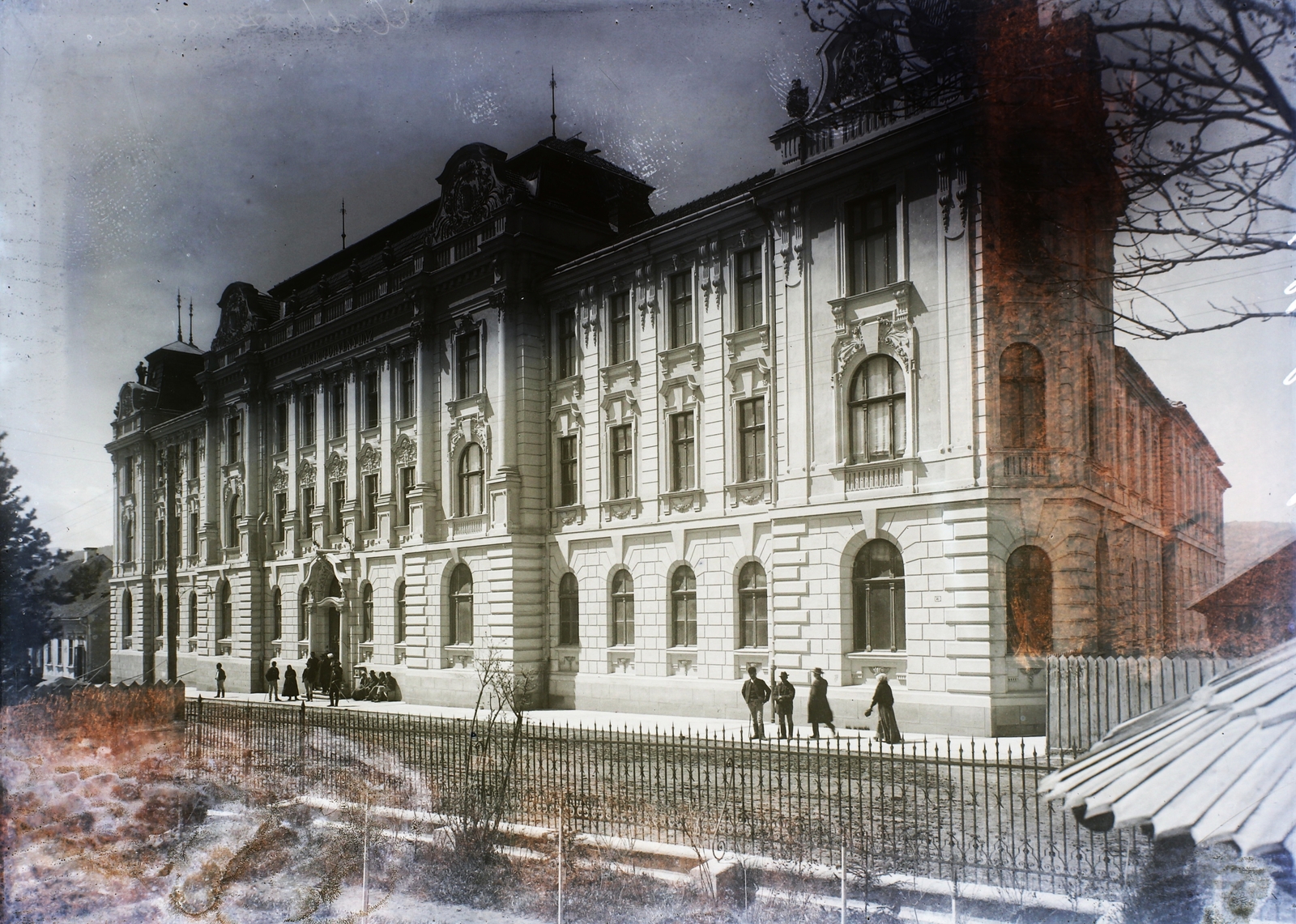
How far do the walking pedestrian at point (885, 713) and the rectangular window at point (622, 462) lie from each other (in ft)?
29.8

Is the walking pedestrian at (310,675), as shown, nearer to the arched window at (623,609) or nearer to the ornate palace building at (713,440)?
the ornate palace building at (713,440)

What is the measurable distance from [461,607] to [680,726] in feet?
28.8

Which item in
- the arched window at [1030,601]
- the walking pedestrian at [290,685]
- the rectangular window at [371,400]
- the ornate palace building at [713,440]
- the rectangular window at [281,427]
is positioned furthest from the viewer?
the rectangular window at [281,427]

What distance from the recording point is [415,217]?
23.8 meters

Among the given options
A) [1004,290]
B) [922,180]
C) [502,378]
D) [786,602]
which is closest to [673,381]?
[502,378]

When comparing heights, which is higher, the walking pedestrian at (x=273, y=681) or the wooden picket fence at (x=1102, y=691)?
the wooden picket fence at (x=1102, y=691)

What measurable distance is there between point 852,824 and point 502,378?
53.8 feet

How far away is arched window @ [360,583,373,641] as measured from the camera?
26.9 metres

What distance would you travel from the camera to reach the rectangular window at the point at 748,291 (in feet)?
62.5

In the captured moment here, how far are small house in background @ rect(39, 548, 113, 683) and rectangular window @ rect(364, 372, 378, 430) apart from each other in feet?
26.9

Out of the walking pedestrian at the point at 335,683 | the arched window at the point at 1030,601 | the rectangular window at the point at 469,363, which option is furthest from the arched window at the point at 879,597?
the walking pedestrian at the point at 335,683

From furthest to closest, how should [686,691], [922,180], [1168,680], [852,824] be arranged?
1. [686,691]
2. [922,180]
3. [1168,680]
4. [852,824]

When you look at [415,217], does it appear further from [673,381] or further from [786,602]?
[786,602]

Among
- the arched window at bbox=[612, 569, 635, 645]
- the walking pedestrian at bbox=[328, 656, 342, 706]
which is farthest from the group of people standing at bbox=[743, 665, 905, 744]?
the walking pedestrian at bbox=[328, 656, 342, 706]
